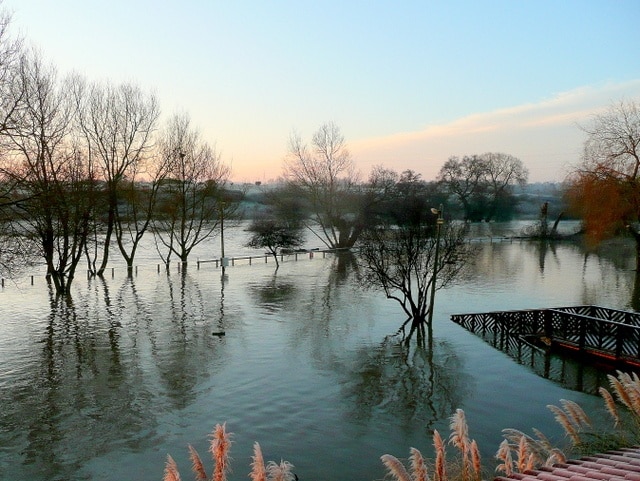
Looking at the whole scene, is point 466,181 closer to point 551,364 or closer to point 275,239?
point 275,239

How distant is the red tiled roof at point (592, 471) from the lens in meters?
5.00

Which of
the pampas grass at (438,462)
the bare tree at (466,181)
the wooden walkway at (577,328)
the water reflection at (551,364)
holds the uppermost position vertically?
the bare tree at (466,181)

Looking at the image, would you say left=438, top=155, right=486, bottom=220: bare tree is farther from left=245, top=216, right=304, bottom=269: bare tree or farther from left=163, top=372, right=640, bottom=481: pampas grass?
left=163, top=372, right=640, bottom=481: pampas grass

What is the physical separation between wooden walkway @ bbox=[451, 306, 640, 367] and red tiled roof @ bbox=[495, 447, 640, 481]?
1113 centimetres

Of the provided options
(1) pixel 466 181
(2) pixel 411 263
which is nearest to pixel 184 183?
(2) pixel 411 263

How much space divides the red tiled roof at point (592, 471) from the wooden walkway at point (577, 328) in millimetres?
11129

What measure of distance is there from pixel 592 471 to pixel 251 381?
34.5 ft

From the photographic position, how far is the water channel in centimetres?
1040

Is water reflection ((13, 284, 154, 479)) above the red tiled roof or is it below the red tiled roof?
below

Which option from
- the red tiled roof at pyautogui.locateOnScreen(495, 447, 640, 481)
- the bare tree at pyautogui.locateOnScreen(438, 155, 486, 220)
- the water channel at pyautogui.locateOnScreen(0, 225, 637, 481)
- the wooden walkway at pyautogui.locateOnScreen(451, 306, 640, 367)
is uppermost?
the bare tree at pyautogui.locateOnScreen(438, 155, 486, 220)

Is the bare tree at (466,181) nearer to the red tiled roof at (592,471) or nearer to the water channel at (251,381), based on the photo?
the water channel at (251,381)

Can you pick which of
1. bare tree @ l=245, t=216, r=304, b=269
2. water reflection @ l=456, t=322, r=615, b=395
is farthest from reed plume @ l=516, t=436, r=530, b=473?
bare tree @ l=245, t=216, r=304, b=269

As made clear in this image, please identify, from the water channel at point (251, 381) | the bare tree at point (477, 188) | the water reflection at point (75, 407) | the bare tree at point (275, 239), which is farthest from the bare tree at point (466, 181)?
the water reflection at point (75, 407)

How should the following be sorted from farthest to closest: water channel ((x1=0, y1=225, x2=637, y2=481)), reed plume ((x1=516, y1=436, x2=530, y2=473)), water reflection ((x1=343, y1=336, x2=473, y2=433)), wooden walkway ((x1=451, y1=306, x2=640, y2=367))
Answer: wooden walkway ((x1=451, y1=306, x2=640, y2=367)) < water reflection ((x1=343, y1=336, x2=473, y2=433)) < water channel ((x1=0, y1=225, x2=637, y2=481)) < reed plume ((x1=516, y1=436, x2=530, y2=473))
